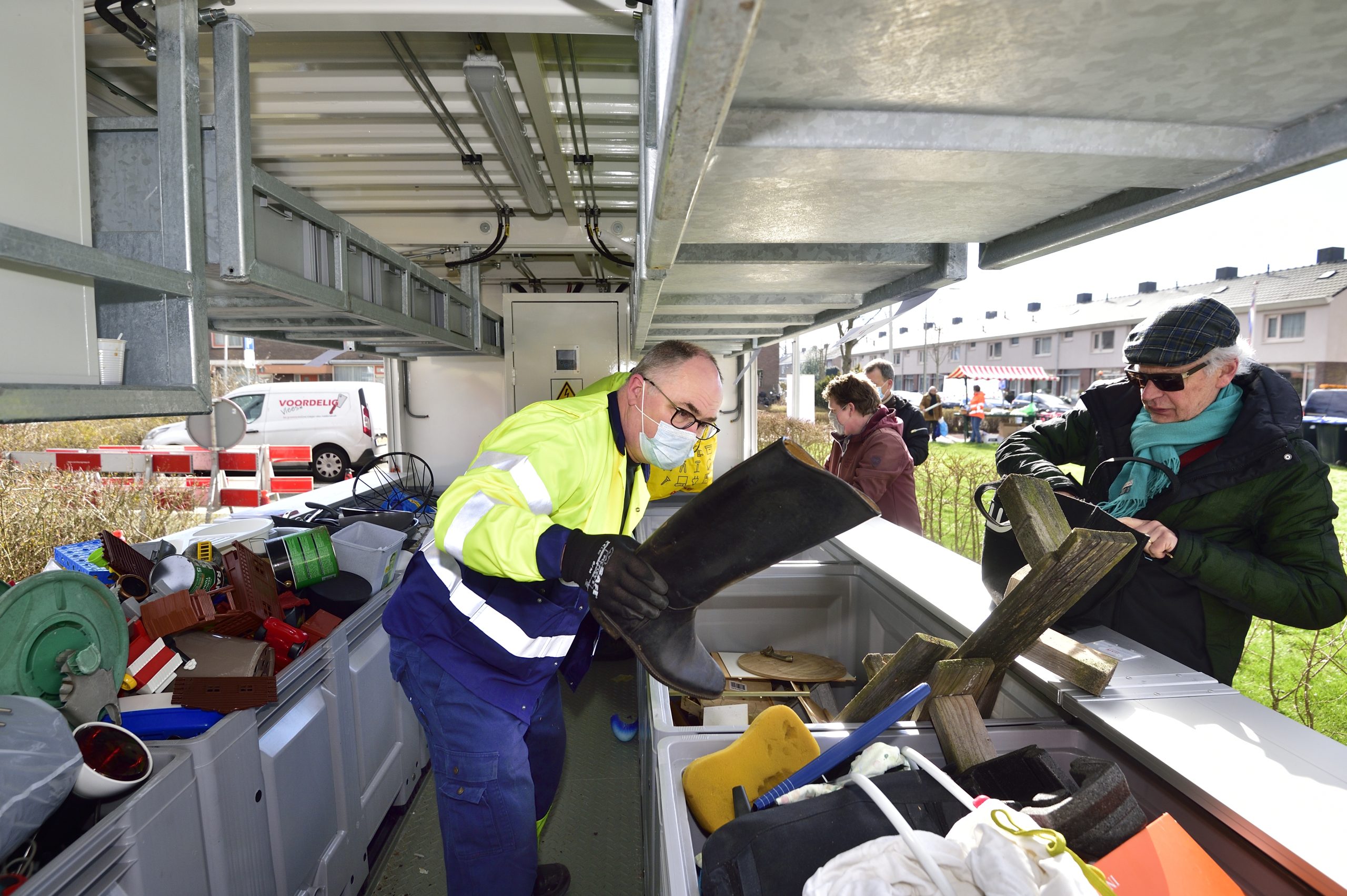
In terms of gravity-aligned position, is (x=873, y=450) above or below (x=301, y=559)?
above

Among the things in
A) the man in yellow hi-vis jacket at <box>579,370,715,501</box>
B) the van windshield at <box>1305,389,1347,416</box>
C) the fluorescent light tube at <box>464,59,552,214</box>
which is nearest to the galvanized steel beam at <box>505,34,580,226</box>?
the fluorescent light tube at <box>464,59,552,214</box>

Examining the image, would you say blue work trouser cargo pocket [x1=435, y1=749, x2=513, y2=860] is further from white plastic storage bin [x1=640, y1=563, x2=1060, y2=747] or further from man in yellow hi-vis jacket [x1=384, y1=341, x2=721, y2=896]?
white plastic storage bin [x1=640, y1=563, x2=1060, y2=747]

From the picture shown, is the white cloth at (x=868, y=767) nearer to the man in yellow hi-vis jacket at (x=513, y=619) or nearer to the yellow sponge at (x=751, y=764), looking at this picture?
the yellow sponge at (x=751, y=764)

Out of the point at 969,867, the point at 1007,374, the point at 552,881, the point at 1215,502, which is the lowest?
the point at 552,881

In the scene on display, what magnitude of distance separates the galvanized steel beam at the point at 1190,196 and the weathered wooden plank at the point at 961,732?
3.68 ft

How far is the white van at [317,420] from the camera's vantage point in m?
11.3

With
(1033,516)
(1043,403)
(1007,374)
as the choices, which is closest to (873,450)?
(1033,516)

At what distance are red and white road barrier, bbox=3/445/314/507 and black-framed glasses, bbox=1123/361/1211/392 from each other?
6.32 meters

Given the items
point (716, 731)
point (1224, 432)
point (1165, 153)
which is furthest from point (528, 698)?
point (1224, 432)

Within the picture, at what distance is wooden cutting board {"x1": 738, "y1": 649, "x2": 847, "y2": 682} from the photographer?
255 cm

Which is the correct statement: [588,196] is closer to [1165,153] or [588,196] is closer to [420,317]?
[420,317]

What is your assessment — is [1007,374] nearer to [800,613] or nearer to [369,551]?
[800,613]

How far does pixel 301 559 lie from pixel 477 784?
1.40 m

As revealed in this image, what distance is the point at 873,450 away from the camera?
12.7 ft
